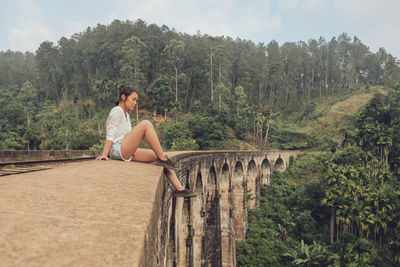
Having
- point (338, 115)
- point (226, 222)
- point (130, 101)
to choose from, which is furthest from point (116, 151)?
point (338, 115)

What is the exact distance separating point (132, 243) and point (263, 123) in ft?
138

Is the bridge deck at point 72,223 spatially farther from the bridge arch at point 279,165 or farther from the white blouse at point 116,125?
the bridge arch at point 279,165

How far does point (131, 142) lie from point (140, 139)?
0.13 metres

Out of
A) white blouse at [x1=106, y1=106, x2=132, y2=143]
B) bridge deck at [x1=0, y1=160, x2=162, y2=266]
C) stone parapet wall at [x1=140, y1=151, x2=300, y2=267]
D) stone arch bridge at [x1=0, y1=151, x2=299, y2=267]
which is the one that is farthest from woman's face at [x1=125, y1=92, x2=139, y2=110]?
bridge deck at [x1=0, y1=160, x2=162, y2=266]

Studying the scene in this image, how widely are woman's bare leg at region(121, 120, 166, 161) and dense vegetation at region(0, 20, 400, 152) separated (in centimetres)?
2305

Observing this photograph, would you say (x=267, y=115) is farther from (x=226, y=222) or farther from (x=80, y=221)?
(x=80, y=221)

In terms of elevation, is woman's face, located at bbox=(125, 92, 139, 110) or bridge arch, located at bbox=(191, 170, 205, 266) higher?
woman's face, located at bbox=(125, 92, 139, 110)

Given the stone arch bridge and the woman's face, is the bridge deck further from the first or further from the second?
the woman's face

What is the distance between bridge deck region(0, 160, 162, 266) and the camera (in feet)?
2.69

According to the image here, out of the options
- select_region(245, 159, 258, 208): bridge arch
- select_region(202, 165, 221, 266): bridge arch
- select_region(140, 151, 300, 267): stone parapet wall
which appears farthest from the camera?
select_region(245, 159, 258, 208): bridge arch

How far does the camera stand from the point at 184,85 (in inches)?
1839

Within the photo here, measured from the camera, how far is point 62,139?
83.6ft

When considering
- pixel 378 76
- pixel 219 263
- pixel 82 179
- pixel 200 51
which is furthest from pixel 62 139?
pixel 378 76

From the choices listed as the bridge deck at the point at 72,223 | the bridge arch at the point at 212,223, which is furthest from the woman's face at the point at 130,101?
the bridge arch at the point at 212,223
